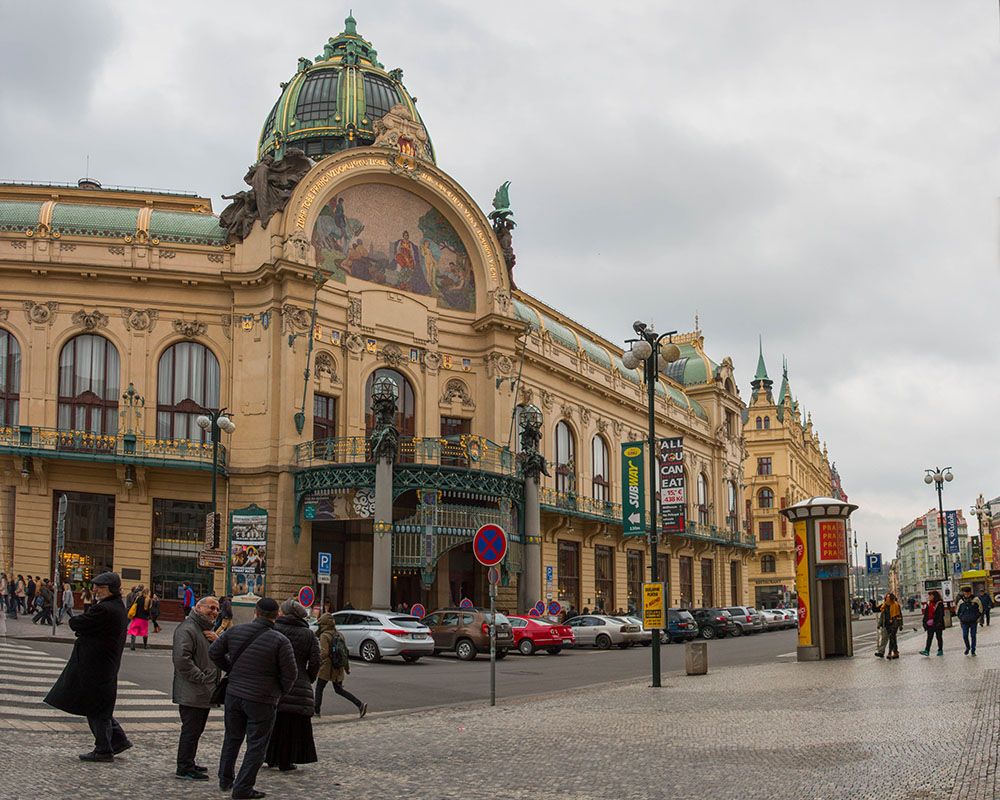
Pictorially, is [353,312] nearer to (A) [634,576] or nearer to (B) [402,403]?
(B) [402,403]

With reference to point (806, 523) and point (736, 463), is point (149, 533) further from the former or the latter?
point (736, 463)

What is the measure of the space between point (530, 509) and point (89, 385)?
17124 mm

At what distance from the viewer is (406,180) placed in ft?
145

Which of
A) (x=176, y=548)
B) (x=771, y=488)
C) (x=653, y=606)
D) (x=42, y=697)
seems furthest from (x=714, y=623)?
(x=771, y=488)

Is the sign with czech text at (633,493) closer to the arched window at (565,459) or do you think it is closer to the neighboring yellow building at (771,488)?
the arched window at (565,459)

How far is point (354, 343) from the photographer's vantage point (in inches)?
1652

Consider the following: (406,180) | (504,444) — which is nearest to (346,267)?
(406,180)

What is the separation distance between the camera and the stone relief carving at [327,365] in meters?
40.6

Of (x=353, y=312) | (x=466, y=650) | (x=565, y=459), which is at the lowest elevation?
(x=466, y=650)

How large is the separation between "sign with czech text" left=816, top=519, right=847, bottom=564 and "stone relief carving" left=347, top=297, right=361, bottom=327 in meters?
21.9

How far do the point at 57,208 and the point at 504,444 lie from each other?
64.9 ft

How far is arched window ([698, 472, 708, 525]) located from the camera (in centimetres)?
7089

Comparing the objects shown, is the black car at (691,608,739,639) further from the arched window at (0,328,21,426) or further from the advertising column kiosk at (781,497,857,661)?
the arched window at (0,328,21,426)

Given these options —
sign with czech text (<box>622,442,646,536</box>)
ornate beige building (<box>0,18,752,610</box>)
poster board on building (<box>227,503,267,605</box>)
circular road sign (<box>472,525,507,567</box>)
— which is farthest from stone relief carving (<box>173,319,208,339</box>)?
circular road sign (<box>472,525,507,567</box>)
